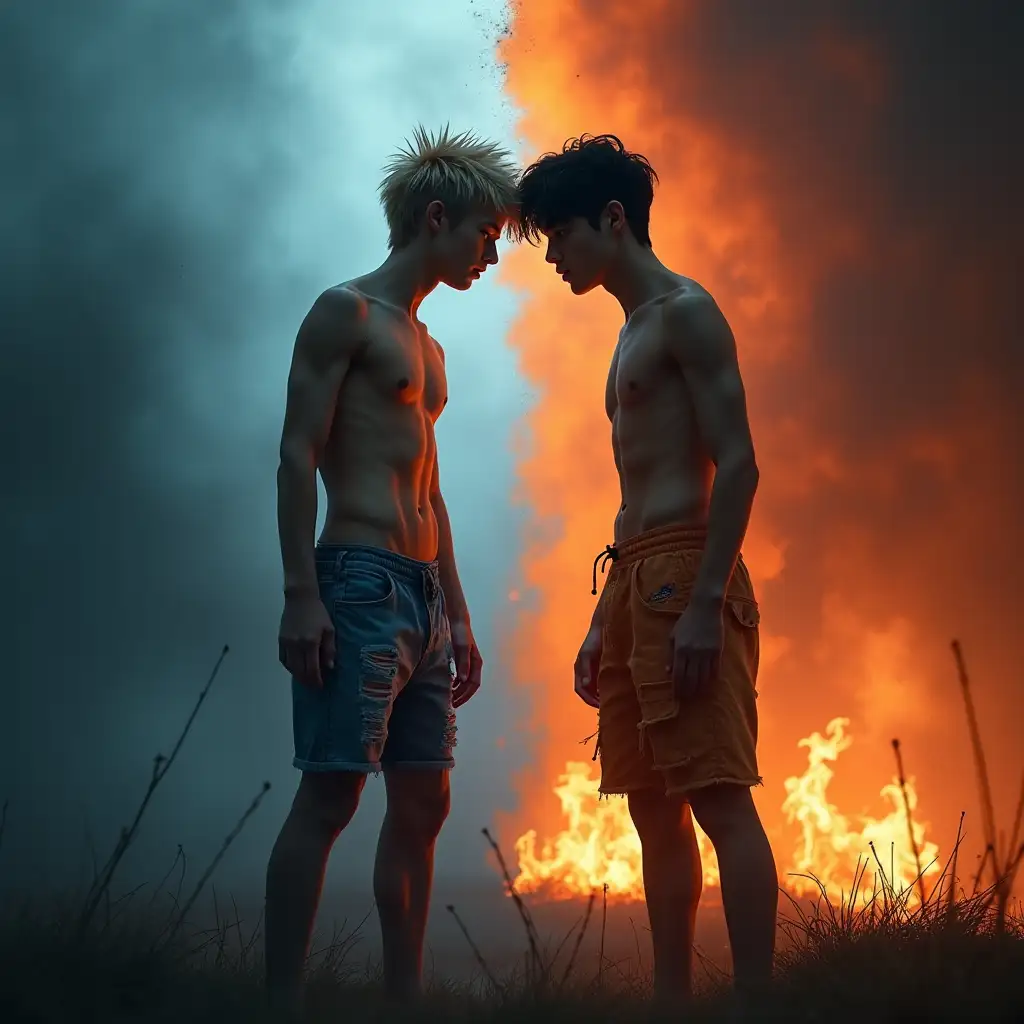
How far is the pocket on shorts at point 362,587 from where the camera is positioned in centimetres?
412

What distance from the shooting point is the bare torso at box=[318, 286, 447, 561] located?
4.25 m

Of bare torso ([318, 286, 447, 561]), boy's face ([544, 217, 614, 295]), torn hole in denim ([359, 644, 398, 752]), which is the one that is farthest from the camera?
boy's face ([544, 217, 614, 295])

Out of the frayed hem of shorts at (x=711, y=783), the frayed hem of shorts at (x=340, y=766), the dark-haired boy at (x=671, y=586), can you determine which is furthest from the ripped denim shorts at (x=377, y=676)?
the frayed hem of shorts at (x=711, y=783)

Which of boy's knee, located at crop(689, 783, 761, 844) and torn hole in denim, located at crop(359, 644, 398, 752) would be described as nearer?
boy's knee, located at crop(689, 783, 761, 844)

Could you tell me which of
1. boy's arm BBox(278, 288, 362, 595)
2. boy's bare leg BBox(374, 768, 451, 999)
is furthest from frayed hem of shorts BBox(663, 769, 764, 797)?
boy's arm BBox(278, 288, 362, 595)

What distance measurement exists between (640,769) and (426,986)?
4.55ft

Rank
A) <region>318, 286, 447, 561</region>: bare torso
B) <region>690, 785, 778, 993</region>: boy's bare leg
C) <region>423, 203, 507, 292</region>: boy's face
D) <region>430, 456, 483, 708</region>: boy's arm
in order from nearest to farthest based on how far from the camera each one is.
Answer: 1. <region>690, 785, 778, 993</region>: boy's bare leg
2. <region>318, 286, 447, 561</region>: bare torso
3. <region>423, 203, 507, 292</region>: boy's face
4. <region>430, 456, 483, 708</region>: boy's arm

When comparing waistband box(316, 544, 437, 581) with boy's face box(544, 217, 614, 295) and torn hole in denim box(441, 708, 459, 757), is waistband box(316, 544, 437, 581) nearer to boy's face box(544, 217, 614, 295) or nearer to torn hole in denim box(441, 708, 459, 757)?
torn hole in denim box(441, 708, 459, 757)

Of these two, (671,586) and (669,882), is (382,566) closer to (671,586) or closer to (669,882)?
(671,586)

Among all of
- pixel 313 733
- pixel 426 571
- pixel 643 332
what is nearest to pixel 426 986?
pixel 313 733

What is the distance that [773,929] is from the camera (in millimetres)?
3820

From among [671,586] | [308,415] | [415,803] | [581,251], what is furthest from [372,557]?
[581,251]

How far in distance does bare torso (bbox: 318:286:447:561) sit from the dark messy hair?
72 centimetres

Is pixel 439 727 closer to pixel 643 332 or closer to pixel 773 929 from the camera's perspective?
pixel 773 929
